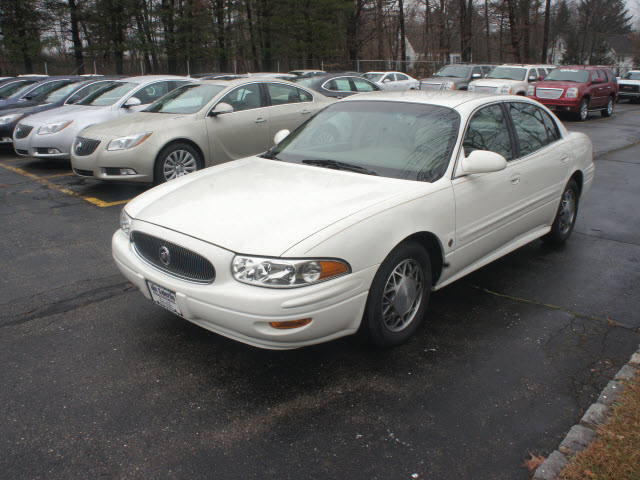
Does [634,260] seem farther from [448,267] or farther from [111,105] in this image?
[111,105]

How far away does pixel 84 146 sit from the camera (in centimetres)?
791

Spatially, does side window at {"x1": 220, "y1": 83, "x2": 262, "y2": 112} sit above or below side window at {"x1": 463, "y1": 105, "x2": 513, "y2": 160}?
above

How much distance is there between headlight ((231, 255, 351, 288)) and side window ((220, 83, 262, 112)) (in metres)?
5.86

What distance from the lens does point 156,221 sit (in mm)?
3516

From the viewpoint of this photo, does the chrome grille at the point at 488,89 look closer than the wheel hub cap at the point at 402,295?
No

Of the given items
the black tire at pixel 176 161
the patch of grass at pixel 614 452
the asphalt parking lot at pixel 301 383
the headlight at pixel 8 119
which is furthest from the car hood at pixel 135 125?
the patch of grass at pixel 614 452

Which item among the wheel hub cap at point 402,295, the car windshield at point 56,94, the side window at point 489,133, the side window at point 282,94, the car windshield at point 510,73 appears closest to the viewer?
the wheel hub cap at point 402,295

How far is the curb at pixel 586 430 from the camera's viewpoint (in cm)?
259

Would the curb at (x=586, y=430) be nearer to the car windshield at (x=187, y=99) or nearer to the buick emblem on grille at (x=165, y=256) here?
the buick emblem on grille at (x=165, y=256)

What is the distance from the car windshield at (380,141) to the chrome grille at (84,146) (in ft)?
13.5

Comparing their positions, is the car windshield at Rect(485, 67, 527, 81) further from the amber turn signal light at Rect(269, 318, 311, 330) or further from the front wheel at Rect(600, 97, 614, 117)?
the amber turn signal light at Rect(269, 318, 311, 330)

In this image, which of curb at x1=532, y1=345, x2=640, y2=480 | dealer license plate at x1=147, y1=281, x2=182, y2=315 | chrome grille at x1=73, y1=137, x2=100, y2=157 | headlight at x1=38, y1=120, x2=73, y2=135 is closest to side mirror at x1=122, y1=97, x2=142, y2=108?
headlight at x1=38, y1=120, x2=73, y2=135

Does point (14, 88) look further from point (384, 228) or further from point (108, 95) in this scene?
point (384, 228)

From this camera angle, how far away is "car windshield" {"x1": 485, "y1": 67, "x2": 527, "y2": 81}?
2105 cm
